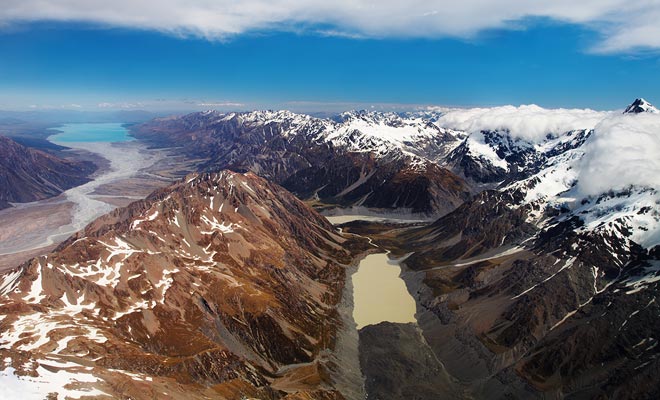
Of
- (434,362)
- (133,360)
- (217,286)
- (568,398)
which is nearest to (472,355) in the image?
(434,362)

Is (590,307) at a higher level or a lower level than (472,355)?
higher

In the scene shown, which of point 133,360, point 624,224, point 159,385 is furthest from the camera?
point 624,224

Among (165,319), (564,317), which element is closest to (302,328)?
(165,319)

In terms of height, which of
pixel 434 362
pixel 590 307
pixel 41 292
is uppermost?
pixel 41 292

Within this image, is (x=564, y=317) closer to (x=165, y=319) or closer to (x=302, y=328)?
(x=302, y=328)

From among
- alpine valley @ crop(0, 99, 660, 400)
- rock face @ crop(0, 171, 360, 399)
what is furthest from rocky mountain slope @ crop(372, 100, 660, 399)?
rock face @ crop(0, 171, 360, 399)

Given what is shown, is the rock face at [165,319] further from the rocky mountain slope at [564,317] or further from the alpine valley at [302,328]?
the rocky mountain slope at [564,317]

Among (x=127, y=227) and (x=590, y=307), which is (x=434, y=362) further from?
(x=127, y=227)

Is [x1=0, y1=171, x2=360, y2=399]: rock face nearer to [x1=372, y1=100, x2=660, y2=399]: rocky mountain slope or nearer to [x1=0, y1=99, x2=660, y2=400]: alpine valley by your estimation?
[x1=0, y1=99, x2=660, y2=400]: alpine valley
